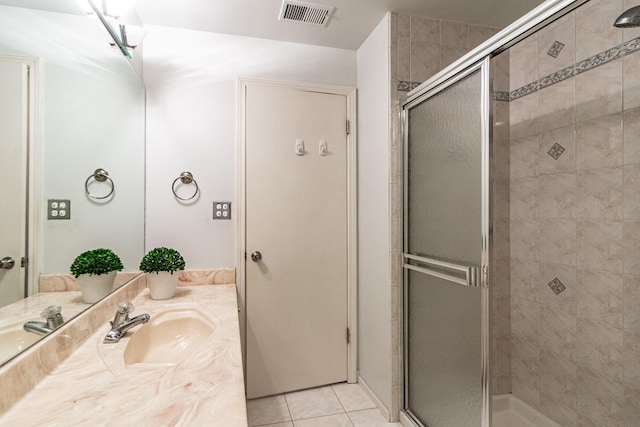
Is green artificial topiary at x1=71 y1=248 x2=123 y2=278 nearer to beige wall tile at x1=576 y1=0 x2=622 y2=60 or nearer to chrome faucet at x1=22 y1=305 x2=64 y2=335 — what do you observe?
chrome faucet at x1=22 y1=305 x2=64 y2=335

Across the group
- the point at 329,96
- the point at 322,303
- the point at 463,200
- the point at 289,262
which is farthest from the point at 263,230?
the point at 463,200

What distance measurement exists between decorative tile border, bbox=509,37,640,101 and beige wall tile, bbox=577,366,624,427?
154 centimetres

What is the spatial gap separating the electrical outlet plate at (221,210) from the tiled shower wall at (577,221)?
73.1 inches

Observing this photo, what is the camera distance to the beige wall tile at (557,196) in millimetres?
1696

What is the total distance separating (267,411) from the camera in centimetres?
195

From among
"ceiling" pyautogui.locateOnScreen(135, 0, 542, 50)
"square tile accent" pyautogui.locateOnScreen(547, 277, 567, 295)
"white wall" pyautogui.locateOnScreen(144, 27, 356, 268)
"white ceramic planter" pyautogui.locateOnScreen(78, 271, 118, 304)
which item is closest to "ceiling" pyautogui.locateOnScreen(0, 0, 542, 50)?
"ceiling" pyautogui.locateOnScreen(135, 0, 542, 50)

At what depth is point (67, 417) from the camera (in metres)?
0.70

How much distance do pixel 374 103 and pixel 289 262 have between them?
1.18 meters

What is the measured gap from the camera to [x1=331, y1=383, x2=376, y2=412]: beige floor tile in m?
1.98

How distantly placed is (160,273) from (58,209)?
2.18ft

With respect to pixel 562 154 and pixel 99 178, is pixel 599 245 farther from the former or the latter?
pixel 99 178

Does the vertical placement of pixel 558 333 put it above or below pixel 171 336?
below

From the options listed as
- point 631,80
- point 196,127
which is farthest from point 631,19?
point 196,127

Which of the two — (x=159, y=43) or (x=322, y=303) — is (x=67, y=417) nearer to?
(x=322, y=303)
